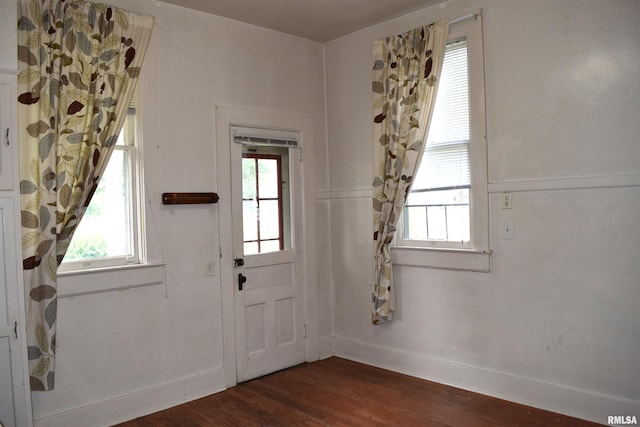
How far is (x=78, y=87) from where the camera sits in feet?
10.6

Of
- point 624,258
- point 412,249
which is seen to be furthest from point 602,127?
point 412,249

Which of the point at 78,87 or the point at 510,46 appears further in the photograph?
the point at 510,46

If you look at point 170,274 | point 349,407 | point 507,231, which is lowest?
point 349,407

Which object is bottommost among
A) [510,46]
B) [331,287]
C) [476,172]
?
[331,287]

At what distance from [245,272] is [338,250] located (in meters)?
0.99

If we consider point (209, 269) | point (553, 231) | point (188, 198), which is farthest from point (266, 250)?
point (553, 231)

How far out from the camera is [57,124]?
3135mm

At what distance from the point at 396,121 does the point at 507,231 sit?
4.13ft

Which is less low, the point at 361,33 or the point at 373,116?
the point at 361,33

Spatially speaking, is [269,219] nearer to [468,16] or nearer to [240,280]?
[240,280]

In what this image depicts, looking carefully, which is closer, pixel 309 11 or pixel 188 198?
pixel 188 198

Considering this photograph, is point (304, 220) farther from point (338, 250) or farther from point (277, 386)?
point (277, 386)

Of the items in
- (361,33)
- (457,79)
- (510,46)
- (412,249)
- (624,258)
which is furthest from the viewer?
(361,33)

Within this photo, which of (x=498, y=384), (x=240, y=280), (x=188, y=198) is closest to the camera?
(x=498, y=384)
